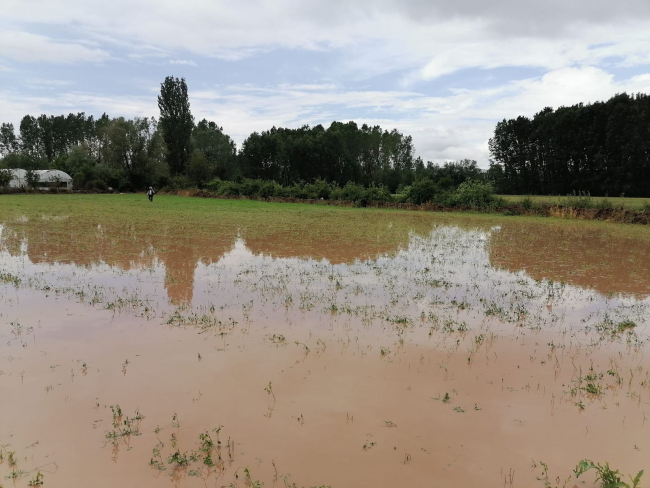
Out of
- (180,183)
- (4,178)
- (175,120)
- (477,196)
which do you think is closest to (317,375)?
(477,196)

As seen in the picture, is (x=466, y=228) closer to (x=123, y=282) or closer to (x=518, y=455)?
(x=123, y=282)

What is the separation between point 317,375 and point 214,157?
7758 centimetres

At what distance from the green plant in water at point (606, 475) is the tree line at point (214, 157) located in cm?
3734

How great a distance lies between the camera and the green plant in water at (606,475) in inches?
138

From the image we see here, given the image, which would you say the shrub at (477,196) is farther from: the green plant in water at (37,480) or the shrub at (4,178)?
the shrub at (4,178)

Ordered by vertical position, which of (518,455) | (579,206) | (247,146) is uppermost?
(247,146)

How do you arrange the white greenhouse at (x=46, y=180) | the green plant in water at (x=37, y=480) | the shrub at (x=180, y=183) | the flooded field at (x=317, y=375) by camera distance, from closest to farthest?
A: the green plant in water at (x=37, y=480)
the flooded field at (x=317, y=375)
the white greenhouse at (x=46, y=180)
the shrub at (x=180, y=183)

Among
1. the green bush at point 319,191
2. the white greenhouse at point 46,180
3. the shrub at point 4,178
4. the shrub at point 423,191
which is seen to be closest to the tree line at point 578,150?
the shrub at point 423,191

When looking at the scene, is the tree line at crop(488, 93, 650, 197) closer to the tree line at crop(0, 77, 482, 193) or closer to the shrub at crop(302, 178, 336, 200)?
the tree line at crop(0, 77, 482, 193)

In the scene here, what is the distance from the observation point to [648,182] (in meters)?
50.2

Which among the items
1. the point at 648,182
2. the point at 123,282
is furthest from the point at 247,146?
the point at 123,282

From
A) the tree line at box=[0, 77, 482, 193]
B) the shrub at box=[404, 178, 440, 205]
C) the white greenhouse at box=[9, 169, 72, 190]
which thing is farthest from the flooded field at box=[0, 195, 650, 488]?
the white greenhouse at box=[9, 169, 72, 190]

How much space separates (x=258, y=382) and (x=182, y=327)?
8.00ft

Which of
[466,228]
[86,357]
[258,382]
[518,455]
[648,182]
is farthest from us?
[648,182]
